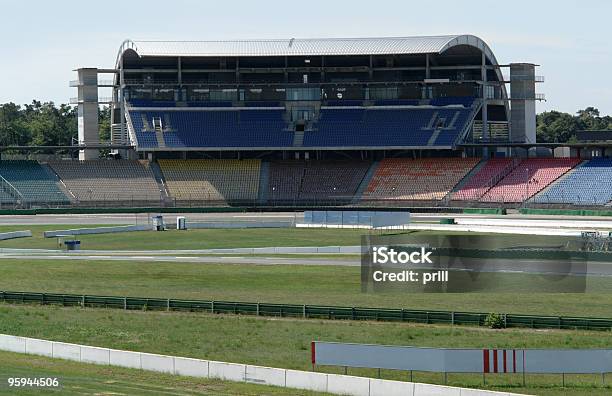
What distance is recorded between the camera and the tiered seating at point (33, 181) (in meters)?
121

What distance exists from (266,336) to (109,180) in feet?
269

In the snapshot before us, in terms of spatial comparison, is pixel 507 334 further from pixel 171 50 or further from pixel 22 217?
pixel 171 50

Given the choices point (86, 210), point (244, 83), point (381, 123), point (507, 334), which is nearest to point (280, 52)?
point (244, 83)

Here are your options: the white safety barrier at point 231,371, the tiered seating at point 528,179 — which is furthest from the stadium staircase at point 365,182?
the white safety barrier at point 231,371

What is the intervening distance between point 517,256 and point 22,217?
197 feet

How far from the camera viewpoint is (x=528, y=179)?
11856 centimetres

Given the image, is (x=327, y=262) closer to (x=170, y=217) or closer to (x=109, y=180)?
(x=170, y=217)

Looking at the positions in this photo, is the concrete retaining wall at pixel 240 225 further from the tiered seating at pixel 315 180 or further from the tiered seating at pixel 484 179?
the tiered seating at pixel 484 179

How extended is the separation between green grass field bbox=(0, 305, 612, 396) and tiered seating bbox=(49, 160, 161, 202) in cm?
7029

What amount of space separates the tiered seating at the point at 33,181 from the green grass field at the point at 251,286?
150 feet

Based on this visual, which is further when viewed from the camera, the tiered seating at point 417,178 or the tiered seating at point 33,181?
the tiered seating at point 33,181

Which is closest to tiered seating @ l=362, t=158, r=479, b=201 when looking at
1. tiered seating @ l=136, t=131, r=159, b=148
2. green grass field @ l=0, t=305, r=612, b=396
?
tiered seating @ l=136, t=131, r=159, b=148

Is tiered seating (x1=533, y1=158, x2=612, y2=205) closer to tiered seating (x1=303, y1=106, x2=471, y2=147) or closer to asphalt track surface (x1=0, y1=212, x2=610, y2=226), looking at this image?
asphalt track surface (x1=0, y1=212, x2=610, y2=226)

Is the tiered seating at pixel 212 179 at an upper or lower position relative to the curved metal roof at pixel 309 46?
lower
